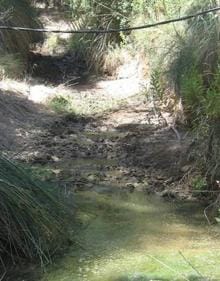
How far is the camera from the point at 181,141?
6.43 m

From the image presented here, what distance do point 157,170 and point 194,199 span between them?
0.78 meters

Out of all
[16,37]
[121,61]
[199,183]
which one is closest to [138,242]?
[199,183]

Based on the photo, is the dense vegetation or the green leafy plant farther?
the green leafy plant

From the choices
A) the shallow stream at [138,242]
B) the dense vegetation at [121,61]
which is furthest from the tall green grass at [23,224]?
the shallow stream at [138,242]

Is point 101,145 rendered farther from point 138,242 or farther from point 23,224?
point 23,224

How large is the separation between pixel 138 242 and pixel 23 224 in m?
0.89

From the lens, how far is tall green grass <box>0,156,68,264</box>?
401cm

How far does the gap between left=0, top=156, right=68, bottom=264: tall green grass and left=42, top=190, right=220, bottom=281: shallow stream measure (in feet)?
0.48

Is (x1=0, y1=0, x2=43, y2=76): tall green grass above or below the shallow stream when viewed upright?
above

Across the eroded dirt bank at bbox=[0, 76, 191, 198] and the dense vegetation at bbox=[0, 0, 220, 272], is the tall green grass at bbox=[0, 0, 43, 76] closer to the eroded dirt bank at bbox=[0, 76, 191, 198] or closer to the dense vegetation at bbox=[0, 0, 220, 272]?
the dense vegetation at bbox=[0, 0, 220, 272]

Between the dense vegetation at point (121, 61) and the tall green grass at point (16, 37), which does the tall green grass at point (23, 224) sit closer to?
the dense vegetation at point (121, 61)

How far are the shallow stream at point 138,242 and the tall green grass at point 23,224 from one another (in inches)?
5.8

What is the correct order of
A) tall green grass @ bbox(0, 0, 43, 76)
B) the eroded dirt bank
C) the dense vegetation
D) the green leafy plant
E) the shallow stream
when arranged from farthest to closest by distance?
tall green grass @ bbox(0, 0, 43, 76) → the eroded dirt bank → the green leafy plant → the dense vegetation → the shallow stream

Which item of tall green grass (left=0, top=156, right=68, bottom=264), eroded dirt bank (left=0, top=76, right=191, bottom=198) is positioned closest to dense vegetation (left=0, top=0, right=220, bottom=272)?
tall green grass (left=0, top=156, right=68, bottom=264)
